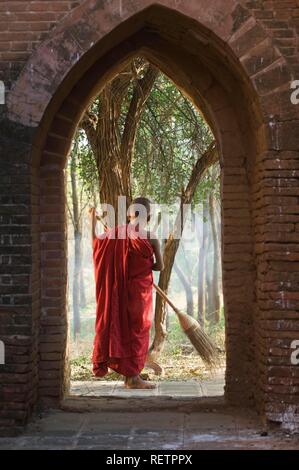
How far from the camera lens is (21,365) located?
5516 mm

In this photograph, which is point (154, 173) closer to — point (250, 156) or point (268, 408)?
point (250, 156)

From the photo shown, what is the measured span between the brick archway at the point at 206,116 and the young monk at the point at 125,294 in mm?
752

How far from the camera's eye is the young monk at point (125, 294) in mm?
7188

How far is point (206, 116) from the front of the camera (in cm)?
698

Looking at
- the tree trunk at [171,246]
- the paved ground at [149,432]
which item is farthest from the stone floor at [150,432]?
the tree trunk at [171,246]

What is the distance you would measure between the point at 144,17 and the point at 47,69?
36.3 inches

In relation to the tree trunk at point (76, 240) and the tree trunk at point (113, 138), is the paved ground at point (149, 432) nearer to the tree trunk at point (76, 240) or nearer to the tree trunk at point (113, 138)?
the tree trunk at point (113, 138)

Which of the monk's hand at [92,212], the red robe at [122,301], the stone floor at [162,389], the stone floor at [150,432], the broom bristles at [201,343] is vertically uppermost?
the monk's hand at [92,212]

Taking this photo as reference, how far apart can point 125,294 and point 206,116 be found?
1.98 metres

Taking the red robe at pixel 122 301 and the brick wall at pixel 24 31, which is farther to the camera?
the red robe at pixel 122 301

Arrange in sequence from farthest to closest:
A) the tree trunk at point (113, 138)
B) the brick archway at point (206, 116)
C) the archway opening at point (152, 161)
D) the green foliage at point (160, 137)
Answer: the green foliage at point (160, 137)
the tree trunk at point (113, 138)
the archway opening at point (152, 161)
the brick archway at point (206, 116)

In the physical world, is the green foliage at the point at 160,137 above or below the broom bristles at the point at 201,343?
above

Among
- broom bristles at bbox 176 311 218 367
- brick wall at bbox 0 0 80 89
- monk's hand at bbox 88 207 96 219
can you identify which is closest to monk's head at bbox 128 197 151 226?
monk's hand at bbox 88 207 96 219
